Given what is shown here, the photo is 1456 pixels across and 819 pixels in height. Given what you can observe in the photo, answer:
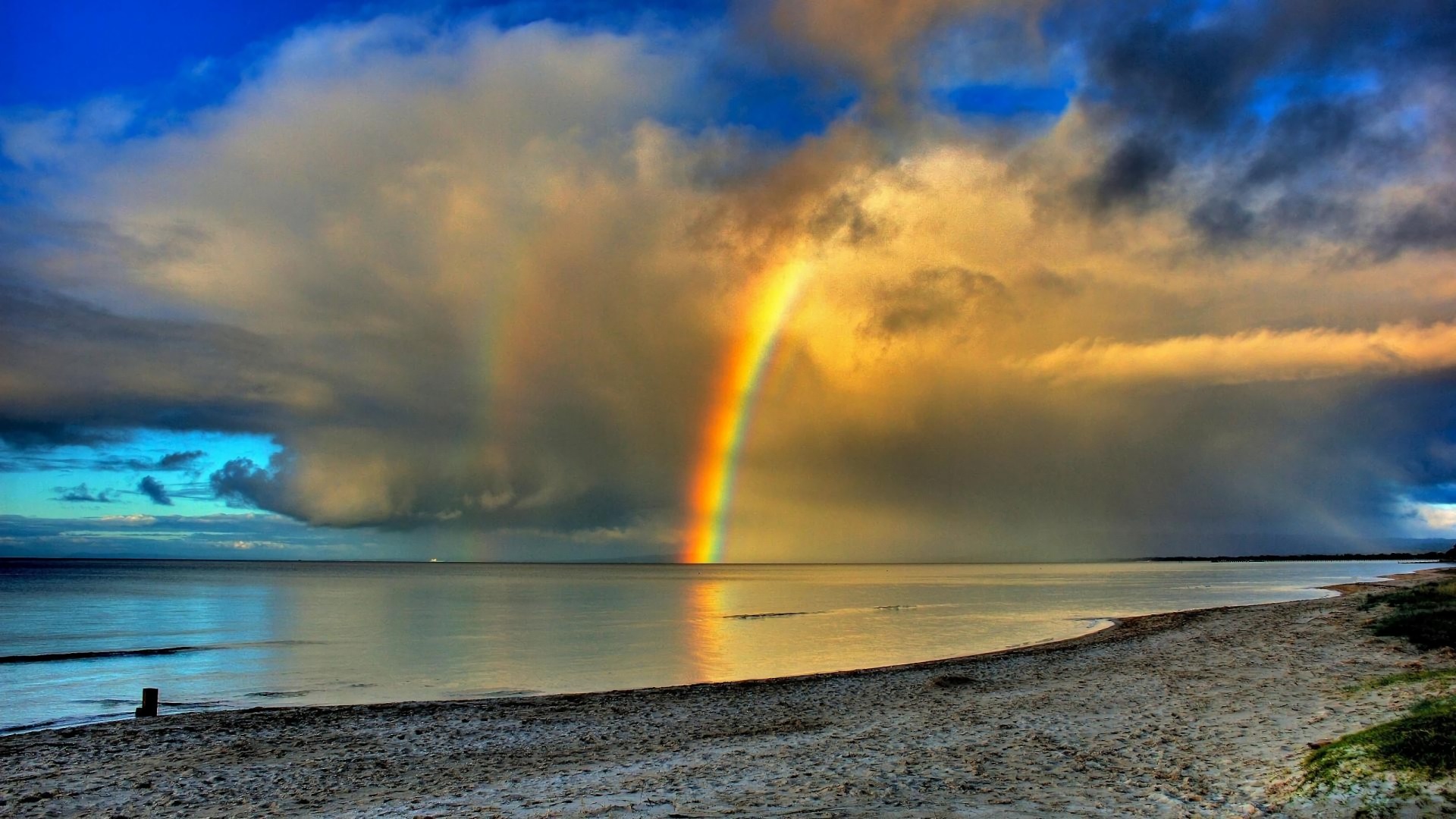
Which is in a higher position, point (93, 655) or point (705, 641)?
point (93, 655)

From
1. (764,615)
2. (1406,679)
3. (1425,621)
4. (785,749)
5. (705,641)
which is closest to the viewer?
(785,749)

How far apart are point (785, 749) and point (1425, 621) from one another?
2399 centimetres

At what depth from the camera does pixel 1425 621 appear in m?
28.5

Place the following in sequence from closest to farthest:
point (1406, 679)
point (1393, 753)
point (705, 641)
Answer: point (1393, 753) → point (1406, 679) → point (705, 641)

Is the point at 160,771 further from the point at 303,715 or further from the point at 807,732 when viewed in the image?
the point at 807,732

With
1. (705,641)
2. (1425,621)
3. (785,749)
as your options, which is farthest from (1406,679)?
(705,641)

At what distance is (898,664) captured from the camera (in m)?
34.6

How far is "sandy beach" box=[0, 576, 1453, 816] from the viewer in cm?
1265

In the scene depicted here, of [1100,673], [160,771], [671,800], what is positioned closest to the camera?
[671,800]

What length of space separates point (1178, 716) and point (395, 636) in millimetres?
47474

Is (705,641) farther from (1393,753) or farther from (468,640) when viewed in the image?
(1393,753)

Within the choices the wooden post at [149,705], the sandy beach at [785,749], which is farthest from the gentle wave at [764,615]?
the wooden post at [149,705]

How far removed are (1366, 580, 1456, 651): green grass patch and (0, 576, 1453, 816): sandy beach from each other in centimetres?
80

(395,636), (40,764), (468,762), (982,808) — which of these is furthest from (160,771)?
(395,636)
